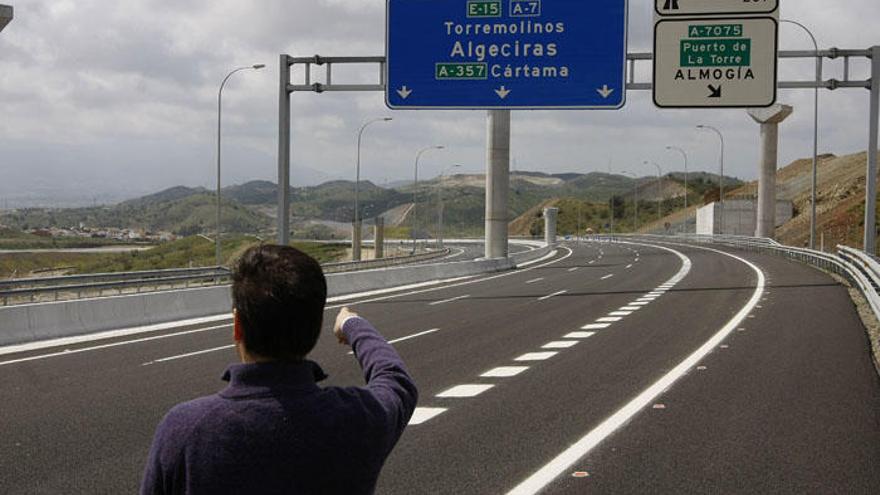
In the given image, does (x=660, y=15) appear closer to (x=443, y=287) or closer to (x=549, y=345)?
(x=549, y=345)

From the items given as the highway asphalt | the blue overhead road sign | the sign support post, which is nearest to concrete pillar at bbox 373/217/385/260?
the blue overhead road sign

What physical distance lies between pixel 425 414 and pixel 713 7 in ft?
49.1

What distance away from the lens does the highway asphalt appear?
24.9 ft

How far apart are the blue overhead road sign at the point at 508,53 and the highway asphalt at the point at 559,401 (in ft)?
17.3

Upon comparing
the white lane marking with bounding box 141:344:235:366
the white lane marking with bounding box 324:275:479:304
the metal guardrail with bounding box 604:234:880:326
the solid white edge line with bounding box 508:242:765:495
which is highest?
the metal guardrail with bounding box 604:234:880:326

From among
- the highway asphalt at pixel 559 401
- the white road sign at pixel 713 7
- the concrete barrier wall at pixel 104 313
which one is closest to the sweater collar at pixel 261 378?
the highway asphalt at pixel 559 401

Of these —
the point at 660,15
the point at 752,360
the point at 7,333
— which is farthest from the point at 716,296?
the point at 7,333

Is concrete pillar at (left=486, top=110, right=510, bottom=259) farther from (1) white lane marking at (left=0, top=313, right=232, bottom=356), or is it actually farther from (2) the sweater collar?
(2) the sweater collar

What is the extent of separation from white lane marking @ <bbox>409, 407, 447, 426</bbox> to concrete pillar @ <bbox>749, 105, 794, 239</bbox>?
3048 inches

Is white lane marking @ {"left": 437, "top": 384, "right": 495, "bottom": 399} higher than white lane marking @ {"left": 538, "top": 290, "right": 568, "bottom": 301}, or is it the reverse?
white lane marking @ {"left": 437, "top": 384, "right": 495, "bottom": 399}

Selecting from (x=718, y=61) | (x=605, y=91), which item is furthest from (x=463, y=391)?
(x=605, y=91)

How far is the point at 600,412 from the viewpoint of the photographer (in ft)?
33.5

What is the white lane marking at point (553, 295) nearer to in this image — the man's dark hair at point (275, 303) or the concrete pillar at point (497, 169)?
the concrete pillar at point (497, 169)

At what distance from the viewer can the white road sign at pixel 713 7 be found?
21.8 meters
